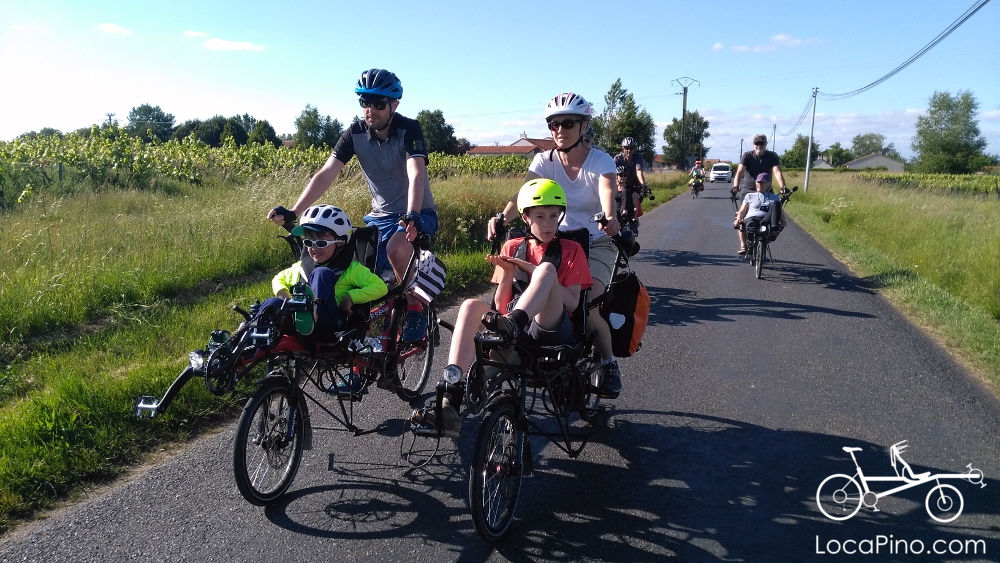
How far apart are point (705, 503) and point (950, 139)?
90.2 m

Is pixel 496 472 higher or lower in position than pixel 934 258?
lower

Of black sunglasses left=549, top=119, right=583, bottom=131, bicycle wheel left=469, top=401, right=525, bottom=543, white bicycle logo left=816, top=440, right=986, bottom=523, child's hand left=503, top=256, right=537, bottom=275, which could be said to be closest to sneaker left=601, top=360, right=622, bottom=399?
child's hand left=503, top=256, right=537, bottom=275

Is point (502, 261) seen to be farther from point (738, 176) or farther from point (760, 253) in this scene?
point (738, 176)

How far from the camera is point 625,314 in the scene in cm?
464

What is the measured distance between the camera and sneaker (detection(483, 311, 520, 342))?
337 centimetres

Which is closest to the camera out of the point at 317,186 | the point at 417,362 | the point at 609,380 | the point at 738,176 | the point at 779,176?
the point at 609,380

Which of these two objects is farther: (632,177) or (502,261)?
(632,177)

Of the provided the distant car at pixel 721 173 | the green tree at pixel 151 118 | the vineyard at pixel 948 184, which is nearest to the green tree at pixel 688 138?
the distant car at pixel 721 173

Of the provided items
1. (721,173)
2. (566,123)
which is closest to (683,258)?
(566,123)

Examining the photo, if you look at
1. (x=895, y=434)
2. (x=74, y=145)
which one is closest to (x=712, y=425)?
(x=895, y=434)

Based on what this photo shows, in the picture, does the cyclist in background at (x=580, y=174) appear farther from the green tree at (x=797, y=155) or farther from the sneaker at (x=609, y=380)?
the green tree at (x=797, y=155)

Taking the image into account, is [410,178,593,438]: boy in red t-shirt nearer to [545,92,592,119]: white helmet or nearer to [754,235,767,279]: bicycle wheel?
[545,92,592,119]: white helmet

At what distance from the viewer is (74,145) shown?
16.9 metres

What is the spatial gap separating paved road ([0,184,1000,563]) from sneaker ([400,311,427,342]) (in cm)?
56
